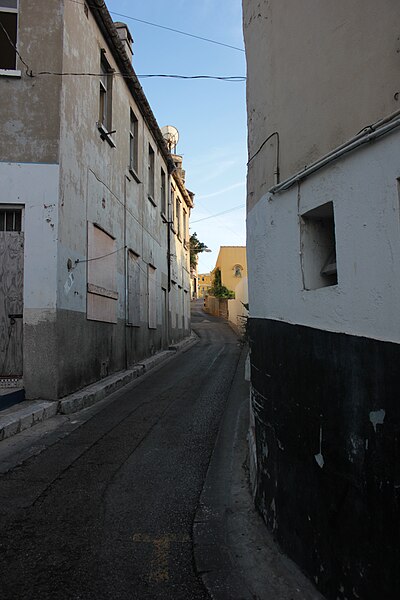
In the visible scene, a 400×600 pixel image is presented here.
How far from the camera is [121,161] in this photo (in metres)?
12.3

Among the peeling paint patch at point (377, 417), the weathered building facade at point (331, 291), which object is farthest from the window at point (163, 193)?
A: the peeling paint patch at point (377, 417)

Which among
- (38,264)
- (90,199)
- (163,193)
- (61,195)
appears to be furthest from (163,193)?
(38,264)

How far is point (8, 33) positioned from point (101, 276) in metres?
4.69

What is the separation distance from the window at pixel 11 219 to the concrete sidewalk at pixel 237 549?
203 inches

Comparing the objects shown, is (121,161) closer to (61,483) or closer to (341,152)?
(61,483)

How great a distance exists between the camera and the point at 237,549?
3520 mm

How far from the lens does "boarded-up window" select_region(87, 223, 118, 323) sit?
9812mm

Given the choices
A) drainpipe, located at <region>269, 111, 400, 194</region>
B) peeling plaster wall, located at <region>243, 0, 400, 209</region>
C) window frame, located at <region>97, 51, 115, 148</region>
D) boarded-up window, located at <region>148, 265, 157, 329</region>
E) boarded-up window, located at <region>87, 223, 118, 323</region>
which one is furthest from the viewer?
boarded-up window, located at <region>148, 265, 157, 329</region>

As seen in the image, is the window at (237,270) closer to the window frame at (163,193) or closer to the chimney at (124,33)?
the window frame at (163,193)

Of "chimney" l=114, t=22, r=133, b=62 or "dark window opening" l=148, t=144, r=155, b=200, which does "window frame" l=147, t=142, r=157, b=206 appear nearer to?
"dark window opening" l=148, t=144, r=155, b=200

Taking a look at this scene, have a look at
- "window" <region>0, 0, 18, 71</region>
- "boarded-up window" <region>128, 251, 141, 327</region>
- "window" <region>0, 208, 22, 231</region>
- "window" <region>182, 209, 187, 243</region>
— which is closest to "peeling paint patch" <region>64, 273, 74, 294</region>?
"window" <region>0, 208, 22, 231</region>

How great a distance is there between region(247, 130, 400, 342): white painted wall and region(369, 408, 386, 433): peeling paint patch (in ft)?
1.11

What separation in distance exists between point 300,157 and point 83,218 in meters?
6.77

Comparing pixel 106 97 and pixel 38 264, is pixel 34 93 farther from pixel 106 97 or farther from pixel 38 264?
pixel 106 97
